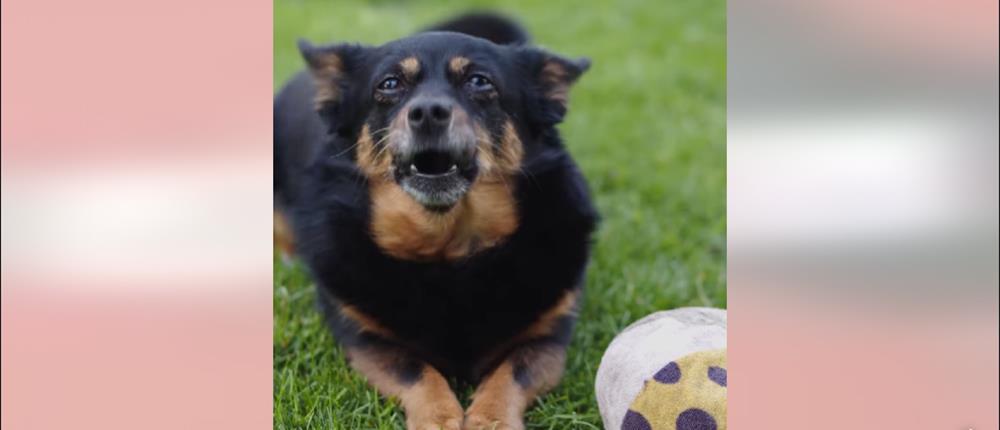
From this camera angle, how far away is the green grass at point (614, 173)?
8.50ft

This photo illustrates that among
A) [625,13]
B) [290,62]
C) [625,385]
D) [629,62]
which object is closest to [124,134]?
[625,385]

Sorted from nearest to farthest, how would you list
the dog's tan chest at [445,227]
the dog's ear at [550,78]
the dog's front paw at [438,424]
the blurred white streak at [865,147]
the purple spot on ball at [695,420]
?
the blurred white streak at [865,147]
the purple spot on ball at [695,420]
the dog's front paw at [438,424]
the dog's tan chest at [445,227]
the dog's ear at [550,78]

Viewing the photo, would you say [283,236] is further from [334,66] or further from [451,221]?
[451,221]

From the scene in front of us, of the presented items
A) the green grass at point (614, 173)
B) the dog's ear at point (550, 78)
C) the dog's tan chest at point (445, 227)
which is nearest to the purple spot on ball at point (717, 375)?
the green grass at point (614, 173)

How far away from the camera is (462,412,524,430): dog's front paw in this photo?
2.34 metres

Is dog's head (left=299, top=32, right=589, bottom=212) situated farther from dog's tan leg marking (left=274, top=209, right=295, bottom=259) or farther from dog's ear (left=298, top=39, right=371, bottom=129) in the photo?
dog's tan leg marking (left=274, top=209, right=295, bottom=259)

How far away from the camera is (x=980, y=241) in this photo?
70.2 inches

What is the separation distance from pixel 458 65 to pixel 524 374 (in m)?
0.93

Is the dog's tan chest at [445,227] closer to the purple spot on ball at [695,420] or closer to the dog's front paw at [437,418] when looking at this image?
the dog's front paw at [437,418]

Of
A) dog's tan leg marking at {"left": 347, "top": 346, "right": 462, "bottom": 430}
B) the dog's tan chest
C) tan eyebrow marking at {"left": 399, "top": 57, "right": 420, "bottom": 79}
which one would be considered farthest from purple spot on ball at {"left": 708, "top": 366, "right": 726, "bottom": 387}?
tan eyebrow marking at {"left": 399, "top": 57, "right": 420, "bottom": 79}

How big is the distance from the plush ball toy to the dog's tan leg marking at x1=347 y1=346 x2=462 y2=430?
421 mm

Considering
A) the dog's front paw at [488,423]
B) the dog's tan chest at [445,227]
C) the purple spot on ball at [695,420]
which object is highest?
the dog's tan chest at [445,227]

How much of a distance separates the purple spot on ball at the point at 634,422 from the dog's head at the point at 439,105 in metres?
0.83

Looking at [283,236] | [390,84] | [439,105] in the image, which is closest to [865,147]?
[439,105]
